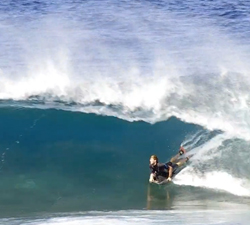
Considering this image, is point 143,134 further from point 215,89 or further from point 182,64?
point 182,64

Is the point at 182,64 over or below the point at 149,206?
below

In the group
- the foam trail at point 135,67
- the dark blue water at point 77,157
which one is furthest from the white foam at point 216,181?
the foam trail at point 135,67

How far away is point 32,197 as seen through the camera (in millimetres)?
14219

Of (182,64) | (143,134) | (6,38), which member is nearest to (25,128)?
(143,134)

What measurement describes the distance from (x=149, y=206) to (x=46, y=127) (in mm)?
4911

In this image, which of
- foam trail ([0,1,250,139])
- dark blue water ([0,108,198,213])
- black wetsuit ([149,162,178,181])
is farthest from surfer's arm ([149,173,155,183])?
foam trail ([0,1,250,139])

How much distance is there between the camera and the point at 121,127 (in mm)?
17469

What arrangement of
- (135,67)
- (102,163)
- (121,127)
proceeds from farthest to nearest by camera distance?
(135,67), (121,127), (102,163)

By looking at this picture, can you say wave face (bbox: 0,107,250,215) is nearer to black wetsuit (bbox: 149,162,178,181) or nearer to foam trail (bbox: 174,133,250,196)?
foam trail (bbox: 174,133,250,196)

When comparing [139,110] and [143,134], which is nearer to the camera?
[143,134]

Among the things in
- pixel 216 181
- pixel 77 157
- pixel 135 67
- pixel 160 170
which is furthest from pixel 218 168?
pixel 135 67

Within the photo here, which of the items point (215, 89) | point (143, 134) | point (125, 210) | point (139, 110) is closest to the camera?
point (125, 210)

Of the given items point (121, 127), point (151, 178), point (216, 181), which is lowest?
point (121, 127)

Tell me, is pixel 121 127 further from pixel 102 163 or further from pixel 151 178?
pixel 151 178
